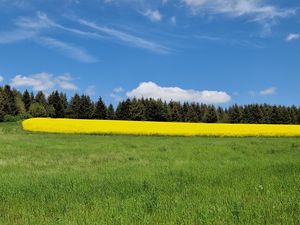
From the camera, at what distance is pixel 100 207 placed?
8.23m

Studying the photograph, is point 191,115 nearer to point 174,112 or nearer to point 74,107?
point 174,112

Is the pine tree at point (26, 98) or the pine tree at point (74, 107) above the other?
the pine tree at point (26, 98)

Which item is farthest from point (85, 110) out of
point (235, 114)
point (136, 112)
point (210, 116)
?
point (235, 114)

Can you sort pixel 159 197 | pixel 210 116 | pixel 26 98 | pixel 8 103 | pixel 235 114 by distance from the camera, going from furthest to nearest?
1. pixel 235 114
2. pixel 210 116
3. pixel 26 98
4. pixel 8 103
5. pixel 159 197

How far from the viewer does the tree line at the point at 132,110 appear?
110 m

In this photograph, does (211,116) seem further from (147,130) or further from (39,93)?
(147,130)

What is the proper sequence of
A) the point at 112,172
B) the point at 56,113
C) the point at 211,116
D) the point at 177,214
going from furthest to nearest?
the point at 211,116 < the point at 56,113 < the point at 112,172 < the point at 177,214

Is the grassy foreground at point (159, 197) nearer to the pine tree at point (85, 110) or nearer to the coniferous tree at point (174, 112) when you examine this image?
the pine tree at point (85, 110)

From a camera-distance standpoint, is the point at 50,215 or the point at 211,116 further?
the point at 211,116

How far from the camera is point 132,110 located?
114 meters

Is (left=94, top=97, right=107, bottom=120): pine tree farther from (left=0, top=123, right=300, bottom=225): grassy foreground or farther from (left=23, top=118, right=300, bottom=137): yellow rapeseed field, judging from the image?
(left=0, top=123, right=300, bottom=225): grassy foreground

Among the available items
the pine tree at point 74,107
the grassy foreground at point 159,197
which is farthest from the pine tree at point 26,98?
the grassy foreground at point 159,197

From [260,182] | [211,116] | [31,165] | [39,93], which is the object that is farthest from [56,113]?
[260,182]

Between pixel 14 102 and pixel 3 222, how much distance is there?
353 ft
